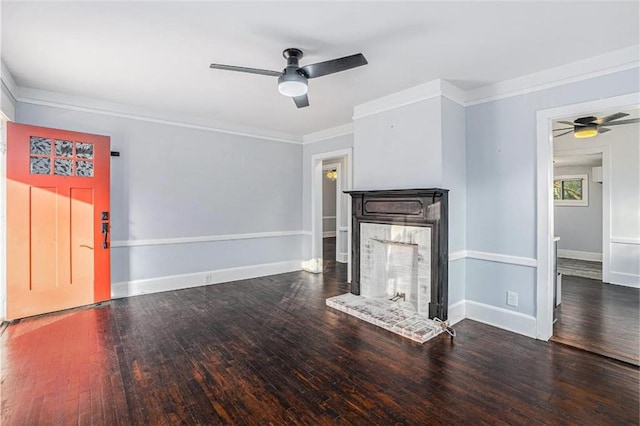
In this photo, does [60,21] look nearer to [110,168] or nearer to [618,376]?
[110,168]

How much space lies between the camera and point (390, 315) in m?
3.58

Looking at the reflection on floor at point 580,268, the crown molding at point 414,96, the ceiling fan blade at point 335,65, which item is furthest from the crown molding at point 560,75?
the reflection on floor at point 580,268

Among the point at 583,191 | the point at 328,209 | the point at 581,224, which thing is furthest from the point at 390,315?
the point at 328,209

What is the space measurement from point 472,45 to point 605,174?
440 cm

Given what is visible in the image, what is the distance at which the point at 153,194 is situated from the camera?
4672 millimetres

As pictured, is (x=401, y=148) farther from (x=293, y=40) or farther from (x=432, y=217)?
(x=293, y=40)

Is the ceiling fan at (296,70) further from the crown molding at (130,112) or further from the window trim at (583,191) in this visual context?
the window trim at (583,191)

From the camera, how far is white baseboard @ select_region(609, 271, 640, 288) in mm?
4895

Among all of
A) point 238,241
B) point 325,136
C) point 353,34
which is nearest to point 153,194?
point 238,241

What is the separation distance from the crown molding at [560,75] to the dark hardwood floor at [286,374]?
2581 millimetres

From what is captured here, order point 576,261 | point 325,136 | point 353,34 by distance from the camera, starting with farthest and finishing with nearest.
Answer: point 576,261, point 325,136, point 353,34

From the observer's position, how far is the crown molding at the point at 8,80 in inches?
122

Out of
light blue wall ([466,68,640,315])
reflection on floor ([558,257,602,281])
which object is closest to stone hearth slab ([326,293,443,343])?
light blue wall ([466,68,640,315])

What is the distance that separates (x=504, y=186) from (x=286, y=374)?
9.82 feet
